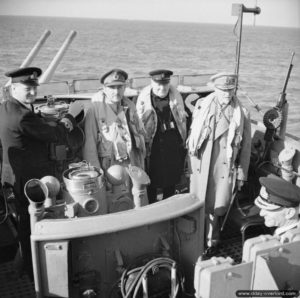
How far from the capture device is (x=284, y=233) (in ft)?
8.43

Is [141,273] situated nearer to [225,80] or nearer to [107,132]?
[107,132]

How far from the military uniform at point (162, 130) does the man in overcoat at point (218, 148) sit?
329mm

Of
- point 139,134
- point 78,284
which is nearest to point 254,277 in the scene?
point 78,284

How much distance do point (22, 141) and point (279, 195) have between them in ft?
6.40

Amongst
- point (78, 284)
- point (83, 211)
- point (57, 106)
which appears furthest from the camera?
point (57, 106)

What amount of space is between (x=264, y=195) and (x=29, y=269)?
190 cm

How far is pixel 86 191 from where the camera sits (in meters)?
2.91

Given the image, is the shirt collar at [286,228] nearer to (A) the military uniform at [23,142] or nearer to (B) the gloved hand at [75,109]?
(A) the military uniform at [23,142]

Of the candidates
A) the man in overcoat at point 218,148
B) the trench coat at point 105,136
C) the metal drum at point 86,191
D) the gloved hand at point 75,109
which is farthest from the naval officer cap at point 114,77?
the metal drum at point 86,191

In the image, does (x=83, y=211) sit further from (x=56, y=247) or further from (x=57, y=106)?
(x=57, y=106)

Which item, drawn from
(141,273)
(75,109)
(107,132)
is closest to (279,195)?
(141,273)

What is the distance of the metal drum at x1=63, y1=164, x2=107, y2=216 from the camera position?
2863mm

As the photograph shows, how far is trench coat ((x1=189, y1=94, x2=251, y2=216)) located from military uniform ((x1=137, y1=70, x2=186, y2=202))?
335 mm

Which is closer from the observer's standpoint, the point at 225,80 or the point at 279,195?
the point at 279,195
